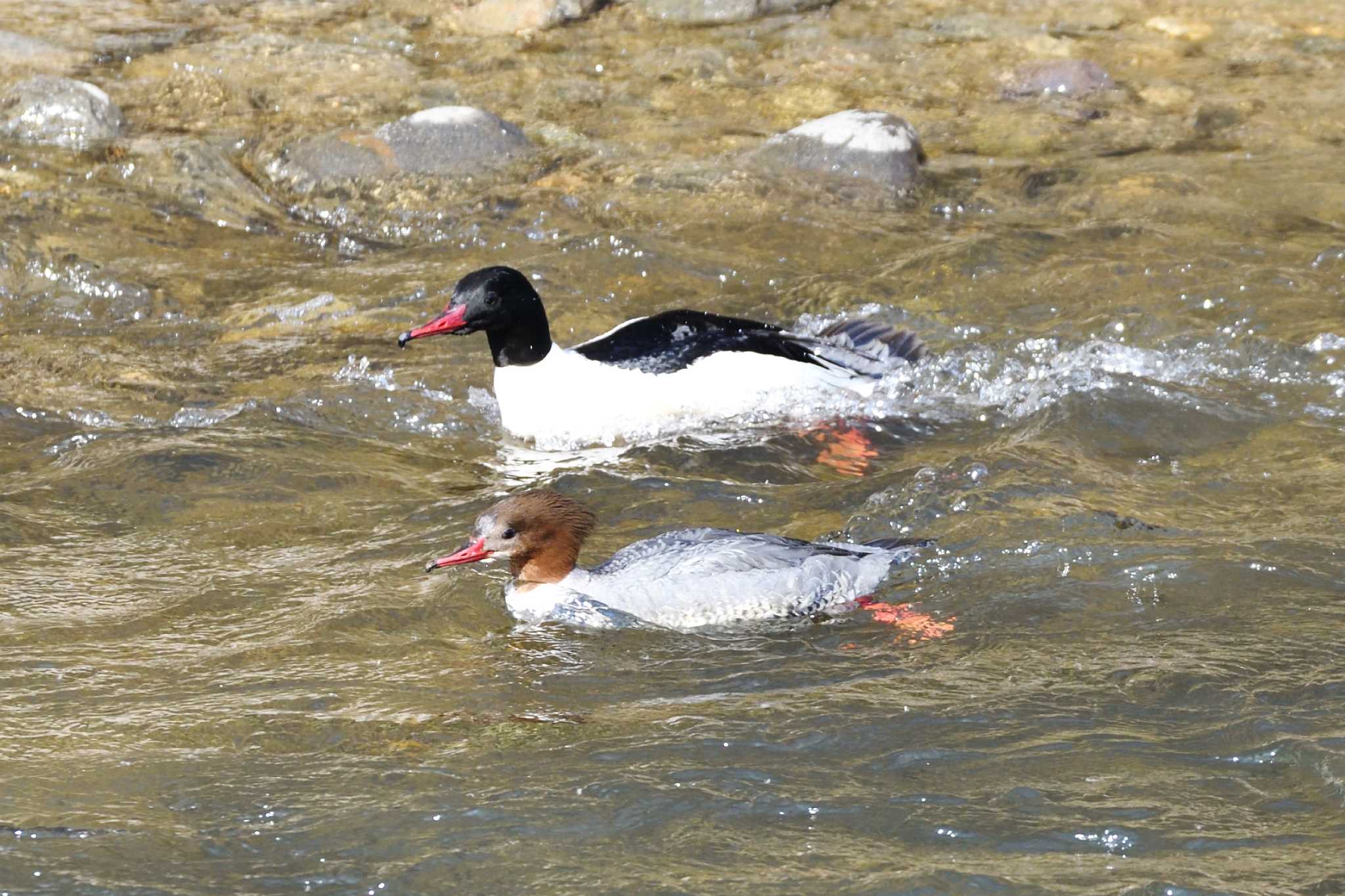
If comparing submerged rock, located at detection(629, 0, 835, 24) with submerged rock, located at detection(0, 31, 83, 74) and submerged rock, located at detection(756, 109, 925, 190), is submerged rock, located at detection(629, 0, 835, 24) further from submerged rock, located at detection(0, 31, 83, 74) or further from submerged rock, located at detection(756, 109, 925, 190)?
submerged rock, located at detection(0, 31, 83, 74)

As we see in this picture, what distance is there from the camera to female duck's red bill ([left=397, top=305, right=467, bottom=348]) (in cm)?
740

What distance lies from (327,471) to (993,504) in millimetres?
2796

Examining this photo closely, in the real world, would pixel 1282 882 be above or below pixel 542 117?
below

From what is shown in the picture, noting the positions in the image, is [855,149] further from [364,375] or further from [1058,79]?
[364,375]

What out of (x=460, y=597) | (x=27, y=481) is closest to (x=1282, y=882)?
(x=460, y=597)

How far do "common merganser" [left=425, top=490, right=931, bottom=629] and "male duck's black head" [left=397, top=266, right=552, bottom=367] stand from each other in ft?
6.39

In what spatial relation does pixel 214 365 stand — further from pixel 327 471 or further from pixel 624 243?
pixel 624 243

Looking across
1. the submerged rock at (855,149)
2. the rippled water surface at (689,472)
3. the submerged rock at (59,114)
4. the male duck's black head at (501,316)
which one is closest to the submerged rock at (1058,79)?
the rippled water surface at (689,472)

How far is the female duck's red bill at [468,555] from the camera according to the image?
5.54 meters

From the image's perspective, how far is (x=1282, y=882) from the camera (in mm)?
3652

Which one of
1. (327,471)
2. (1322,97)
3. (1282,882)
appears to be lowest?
(1282,882)

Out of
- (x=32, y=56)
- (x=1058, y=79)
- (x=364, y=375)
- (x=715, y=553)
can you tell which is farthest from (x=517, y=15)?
(x=715, y=553)

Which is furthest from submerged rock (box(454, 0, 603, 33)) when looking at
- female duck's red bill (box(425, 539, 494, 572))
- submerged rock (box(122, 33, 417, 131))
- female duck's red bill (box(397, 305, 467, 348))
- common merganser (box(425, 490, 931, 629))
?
female duck's red bill (box(425, 539, 494, 572))

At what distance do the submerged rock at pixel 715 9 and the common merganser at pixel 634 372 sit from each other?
6598 mm
